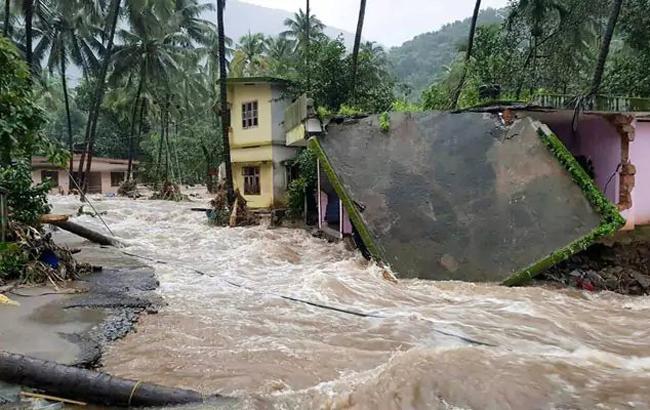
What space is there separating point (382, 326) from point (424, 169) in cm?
492

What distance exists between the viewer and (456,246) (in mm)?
10000

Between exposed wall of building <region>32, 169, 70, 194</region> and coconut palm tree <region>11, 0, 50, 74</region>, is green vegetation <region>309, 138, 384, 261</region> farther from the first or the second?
exposed wall of building <region>32, 169, 70, 194</region>

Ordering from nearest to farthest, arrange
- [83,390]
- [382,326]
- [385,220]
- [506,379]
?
[83,390], [506,379], [382,326], [385,220]

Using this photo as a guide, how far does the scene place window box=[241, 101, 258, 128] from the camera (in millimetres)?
21000

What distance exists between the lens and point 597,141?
11789 mm

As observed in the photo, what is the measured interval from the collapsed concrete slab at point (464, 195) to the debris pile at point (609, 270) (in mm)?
597

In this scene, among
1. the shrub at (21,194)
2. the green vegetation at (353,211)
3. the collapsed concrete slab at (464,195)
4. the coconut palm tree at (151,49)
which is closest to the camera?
the collapsed concrete slab at (464,195)

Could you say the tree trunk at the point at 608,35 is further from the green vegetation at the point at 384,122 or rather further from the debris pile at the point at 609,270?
the green vegetation at the point at 384,122

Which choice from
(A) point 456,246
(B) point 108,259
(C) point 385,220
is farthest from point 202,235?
(A) point 456,246

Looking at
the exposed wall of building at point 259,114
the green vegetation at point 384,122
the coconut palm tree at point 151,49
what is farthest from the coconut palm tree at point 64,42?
the green vegetation at point 384,122

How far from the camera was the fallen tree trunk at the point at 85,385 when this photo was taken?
4.61 m

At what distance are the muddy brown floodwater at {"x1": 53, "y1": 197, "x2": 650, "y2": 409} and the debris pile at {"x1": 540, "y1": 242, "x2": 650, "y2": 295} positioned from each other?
0.56 meters

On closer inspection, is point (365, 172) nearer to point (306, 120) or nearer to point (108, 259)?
point (306, 120)

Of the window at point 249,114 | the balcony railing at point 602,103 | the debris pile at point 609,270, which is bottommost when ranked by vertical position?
the debris pile at point 609,270
